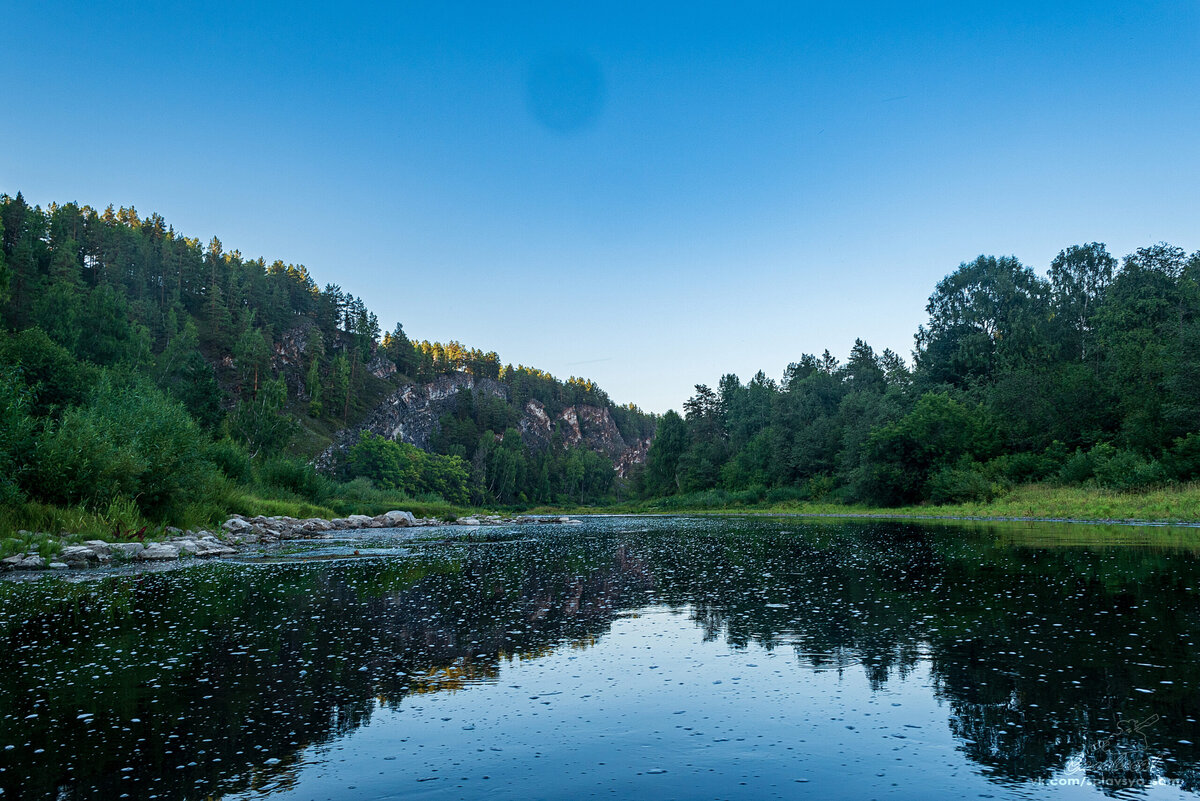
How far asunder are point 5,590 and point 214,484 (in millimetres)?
24392

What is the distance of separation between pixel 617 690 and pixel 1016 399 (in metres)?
62.8

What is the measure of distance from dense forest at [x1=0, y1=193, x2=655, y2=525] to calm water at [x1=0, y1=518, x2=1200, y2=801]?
13519 millimetres

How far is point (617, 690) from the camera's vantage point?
7285mm

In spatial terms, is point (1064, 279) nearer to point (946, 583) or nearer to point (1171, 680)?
point (946, 583)

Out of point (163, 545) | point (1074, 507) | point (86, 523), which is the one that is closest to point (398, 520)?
point (163, 545)

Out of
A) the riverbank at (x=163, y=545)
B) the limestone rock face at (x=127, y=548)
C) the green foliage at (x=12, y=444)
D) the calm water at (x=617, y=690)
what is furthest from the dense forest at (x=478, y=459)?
the calm water at (x=617, y=690)

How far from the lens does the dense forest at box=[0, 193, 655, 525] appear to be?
26.5m

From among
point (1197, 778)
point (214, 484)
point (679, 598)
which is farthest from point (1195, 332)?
point (214, 484)

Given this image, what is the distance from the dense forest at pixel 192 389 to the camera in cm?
2650

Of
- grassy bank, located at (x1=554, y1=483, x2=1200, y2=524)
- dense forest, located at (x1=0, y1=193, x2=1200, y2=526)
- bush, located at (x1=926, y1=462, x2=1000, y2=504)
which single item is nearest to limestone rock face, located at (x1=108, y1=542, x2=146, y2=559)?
dense forest, located at (x1=0, y1=193, x2=1200, y2=526)

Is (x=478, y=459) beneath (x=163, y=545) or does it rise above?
above

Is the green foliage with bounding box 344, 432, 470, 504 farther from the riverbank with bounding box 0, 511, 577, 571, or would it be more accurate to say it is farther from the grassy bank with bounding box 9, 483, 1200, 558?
the riverbank with bounding box 0, 511, 577, 571

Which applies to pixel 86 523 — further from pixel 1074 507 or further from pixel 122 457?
pixel 1074 507

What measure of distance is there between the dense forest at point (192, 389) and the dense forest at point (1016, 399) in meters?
52.6
